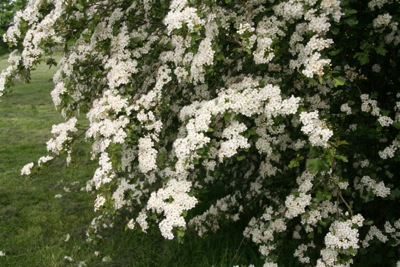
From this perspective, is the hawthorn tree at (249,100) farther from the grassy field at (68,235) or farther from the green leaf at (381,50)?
the grassy field at (68,235)

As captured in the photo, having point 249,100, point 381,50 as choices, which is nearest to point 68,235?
point 249,100

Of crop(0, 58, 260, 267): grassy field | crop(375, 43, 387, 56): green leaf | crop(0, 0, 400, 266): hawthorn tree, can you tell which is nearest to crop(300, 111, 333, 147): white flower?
crop(0, 0, 400, 266): hawthorn tree

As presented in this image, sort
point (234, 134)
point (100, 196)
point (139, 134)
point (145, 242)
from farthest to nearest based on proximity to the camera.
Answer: point (145, 242) < point (100, 196) < point (139, 134) < point (234, 134)

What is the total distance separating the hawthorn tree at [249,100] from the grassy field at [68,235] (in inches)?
18.7

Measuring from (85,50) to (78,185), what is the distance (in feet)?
15.3

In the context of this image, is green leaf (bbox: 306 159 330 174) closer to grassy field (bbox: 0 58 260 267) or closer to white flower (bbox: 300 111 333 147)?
white flower (bbox: 300 111 333 147)

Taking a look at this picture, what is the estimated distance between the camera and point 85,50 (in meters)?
4.26

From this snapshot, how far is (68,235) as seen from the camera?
6.07 metres

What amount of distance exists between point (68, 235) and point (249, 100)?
379cm

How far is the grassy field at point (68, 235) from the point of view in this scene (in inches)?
204

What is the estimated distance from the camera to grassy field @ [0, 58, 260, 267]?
5.17 meters

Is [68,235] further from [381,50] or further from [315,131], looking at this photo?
[381,50]

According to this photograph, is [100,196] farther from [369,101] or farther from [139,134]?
[369,101]

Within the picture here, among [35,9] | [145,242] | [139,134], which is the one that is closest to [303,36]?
[139,134]
